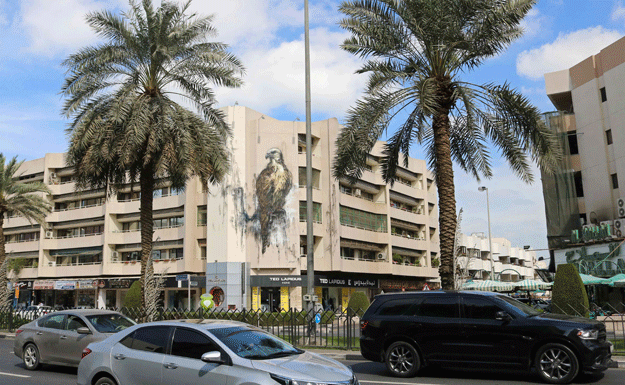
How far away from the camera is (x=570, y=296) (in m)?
18.5

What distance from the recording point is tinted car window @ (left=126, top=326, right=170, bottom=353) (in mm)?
7520

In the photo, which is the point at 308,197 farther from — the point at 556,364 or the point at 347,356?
the point at 556,364

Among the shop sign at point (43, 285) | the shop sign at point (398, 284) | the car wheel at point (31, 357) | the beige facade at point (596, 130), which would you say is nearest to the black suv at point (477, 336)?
the car wheel at point (31, 357)

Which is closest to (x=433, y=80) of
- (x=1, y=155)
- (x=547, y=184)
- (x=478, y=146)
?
(x=478, y=146)

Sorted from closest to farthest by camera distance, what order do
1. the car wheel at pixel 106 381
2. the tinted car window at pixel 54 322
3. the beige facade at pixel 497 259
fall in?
the car wheel at pixel 106 381, the tinted car window at pixel 54 322, the beige facade at pixel 497 259

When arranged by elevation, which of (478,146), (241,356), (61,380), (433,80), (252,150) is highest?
(252,150)

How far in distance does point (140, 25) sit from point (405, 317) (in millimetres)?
15950

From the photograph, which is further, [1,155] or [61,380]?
[1,155]

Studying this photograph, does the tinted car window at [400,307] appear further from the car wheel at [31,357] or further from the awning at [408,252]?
the awning at [408,252]

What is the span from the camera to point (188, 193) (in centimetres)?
5184

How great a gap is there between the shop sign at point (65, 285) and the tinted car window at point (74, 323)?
49372mm

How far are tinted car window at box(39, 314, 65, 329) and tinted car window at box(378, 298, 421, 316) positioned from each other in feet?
24.3

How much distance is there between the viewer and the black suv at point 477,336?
10023mm

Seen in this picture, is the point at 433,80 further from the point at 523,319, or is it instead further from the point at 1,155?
the point at 1,155
